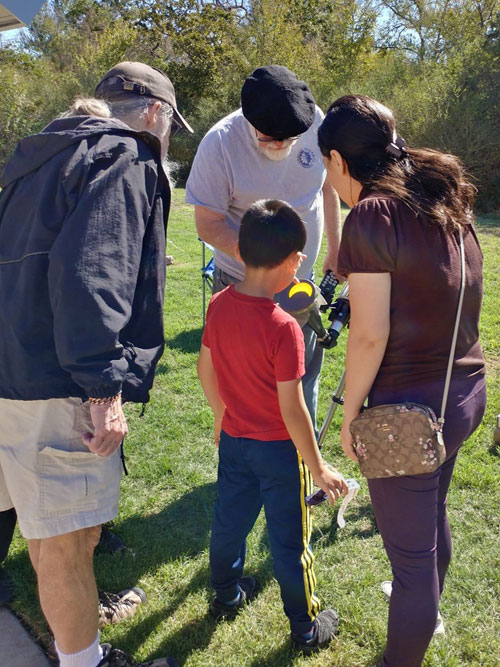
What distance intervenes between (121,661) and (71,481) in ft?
2.31

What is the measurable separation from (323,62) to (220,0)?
319 inches

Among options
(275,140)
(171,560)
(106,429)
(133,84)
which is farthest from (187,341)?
(106,429)

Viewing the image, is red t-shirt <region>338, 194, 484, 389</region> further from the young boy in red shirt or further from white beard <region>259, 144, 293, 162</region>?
white beard <region>259, 144, 293, 162</region>

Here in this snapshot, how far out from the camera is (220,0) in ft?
90.5

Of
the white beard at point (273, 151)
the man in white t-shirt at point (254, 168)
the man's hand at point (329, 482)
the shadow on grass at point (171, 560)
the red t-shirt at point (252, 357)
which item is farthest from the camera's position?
the white beard at point (273, 151)

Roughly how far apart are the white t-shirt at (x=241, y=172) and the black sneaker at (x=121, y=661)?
5.42 feet

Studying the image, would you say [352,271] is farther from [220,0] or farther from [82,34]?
[82,34]

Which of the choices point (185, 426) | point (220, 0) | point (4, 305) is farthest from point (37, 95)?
point (4, 305)

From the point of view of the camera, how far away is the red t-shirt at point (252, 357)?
189 cm

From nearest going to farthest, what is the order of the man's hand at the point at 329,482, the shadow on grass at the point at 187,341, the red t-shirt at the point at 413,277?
the red t-shirt at the point at 413,277
the man's hand at the point at 329,482
the shadow on grass at the point at 187,341

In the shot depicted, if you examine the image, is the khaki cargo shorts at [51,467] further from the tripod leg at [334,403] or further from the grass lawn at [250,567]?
the tripod leg at [334,403]

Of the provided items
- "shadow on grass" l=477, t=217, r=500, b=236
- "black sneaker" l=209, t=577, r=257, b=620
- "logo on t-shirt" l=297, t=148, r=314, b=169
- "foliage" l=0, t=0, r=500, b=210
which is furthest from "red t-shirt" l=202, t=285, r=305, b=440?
"foliage" l=0, t=0, r=500, b=210

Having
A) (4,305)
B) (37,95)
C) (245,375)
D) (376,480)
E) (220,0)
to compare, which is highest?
(220,0)

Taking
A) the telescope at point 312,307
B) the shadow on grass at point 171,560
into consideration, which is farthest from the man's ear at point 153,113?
the shadow on grass at point 171,560
